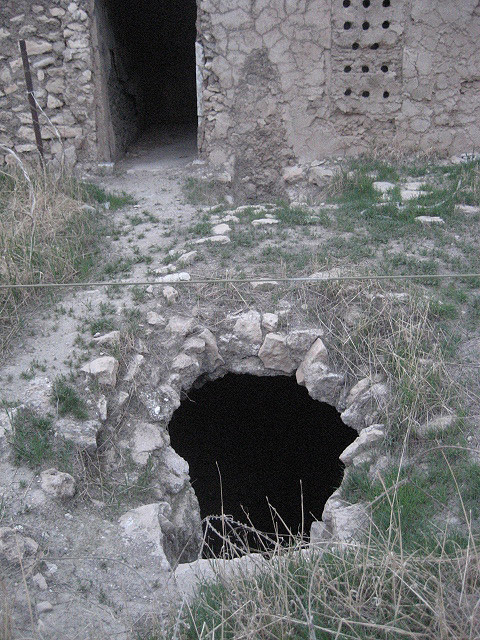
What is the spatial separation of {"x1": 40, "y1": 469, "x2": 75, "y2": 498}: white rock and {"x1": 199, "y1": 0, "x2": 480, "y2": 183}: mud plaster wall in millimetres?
3975

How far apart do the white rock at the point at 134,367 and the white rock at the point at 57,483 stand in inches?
30.6

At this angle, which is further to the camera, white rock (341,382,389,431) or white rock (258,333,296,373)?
white rock (258,333,296,373)

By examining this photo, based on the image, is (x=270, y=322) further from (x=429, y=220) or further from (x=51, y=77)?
(x=51, y=77)

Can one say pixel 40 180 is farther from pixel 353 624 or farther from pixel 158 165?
pixel 353 624

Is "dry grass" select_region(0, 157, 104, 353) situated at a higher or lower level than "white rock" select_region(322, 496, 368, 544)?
higher

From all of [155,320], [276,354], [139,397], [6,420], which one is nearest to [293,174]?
[276,354]

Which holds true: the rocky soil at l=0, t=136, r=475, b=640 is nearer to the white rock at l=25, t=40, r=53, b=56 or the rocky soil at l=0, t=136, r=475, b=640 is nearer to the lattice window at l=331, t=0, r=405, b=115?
the lattice window at l=331, t=0, r=405, b=115

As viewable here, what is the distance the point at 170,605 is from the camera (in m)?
2.89

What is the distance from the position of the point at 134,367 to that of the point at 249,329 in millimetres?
823

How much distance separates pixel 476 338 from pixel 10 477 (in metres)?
2.90

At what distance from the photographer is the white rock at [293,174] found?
6.72 m

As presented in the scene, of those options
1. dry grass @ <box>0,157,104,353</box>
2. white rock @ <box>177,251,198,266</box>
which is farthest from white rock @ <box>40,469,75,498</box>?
white rock @ <box>177,251,198,266</box>

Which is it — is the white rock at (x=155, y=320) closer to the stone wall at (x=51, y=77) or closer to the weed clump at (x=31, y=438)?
the weed clump at (x=31, y=438)

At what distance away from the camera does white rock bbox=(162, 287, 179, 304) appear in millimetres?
4684
